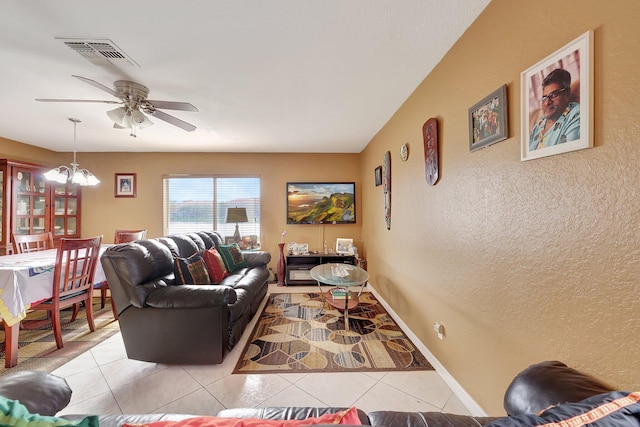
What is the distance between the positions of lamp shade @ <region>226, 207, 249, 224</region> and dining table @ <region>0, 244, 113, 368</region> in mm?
2187

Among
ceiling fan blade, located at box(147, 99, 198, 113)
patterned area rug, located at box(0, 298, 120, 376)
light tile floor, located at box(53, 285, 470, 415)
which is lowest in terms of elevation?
light tile floor, located at box(53, 285, 470, 415)

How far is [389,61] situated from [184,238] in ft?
9.38

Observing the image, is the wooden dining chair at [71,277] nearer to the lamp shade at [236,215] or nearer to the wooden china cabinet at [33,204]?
the wooden china cabinet at [33,204]

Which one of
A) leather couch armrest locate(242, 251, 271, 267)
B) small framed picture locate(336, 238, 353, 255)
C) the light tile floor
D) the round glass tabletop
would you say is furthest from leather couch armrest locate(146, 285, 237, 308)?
small framed picture locate(336, 238, 353, 255)

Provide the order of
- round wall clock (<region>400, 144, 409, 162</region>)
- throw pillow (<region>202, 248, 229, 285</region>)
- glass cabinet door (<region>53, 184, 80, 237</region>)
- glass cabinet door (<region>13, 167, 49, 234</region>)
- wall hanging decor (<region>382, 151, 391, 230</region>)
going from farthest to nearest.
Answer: glass cabinet door (<region>53, 184, 80, 237</region>) < glass cabinet door (<region>13, 167, 49, 234</region>) < wall hanging decor (<region>382, 151, 391, 230</region>) < throw pillow (<region>202, 248, 229, 285</region>) < round wall clock (<region>400, 144, 409, 162</region>)

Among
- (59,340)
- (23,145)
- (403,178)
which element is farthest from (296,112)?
(23,145)

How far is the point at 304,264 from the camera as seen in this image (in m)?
4.18

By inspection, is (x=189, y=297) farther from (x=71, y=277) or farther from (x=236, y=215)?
(x=236, y=215)

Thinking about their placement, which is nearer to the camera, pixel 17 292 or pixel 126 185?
pixel 17 292

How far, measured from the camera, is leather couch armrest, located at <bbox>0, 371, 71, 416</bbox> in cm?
78

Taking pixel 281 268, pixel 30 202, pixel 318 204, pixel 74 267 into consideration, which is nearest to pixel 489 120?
pixel 318 204

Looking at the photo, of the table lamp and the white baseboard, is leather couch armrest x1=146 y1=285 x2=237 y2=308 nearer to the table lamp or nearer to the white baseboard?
the white baseboard

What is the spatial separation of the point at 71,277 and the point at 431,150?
3.66 metres

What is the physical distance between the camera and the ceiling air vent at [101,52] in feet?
5.25
